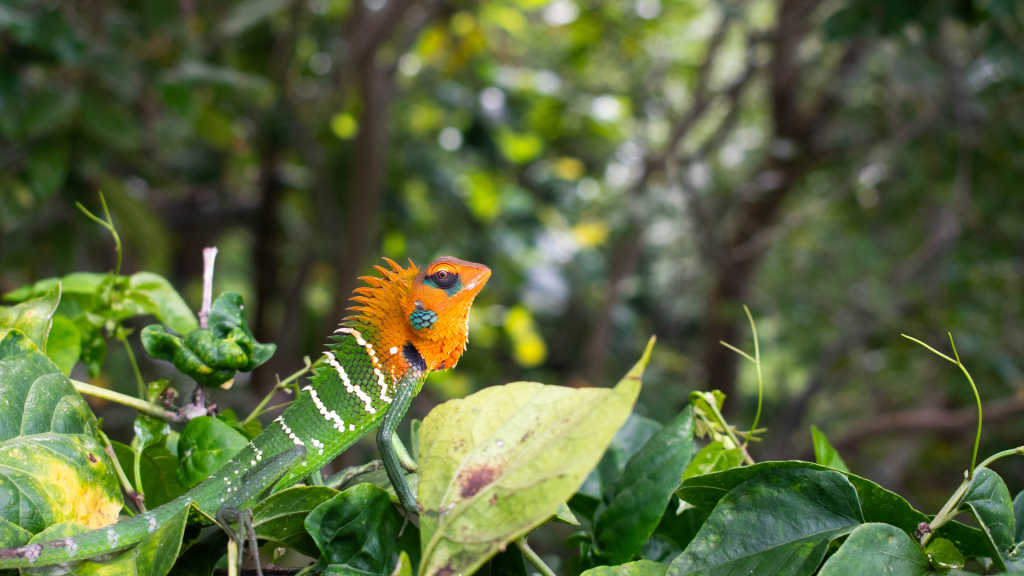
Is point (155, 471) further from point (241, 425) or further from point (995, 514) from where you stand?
point (995, 514)

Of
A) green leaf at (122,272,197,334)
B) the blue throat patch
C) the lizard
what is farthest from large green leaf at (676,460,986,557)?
green leaf at (122,272,197,334)

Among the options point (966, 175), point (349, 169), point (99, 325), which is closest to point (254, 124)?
point (349, 169)

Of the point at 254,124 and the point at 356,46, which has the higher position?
the point at 356,46

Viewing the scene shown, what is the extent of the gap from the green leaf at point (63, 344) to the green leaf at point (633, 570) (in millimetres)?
649

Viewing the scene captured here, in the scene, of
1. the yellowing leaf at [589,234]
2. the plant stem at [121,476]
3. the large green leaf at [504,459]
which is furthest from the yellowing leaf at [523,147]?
the large green leaf at [504,459]

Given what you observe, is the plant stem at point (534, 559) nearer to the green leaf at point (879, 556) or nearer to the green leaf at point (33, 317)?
the green leaf at point (879, 556)

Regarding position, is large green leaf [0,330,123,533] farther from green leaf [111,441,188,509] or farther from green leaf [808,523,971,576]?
green leaf [808,523,971,576]

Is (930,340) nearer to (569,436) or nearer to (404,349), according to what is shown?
(404,349)

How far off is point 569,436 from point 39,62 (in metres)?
2.25

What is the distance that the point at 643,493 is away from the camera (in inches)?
26.5

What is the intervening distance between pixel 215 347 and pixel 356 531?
282 millimetres

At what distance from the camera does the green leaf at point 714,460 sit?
26.4 inches

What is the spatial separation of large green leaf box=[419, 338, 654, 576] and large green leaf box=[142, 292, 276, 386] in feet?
0.97

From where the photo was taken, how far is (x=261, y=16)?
7.20 feet
